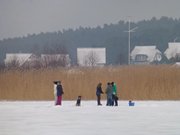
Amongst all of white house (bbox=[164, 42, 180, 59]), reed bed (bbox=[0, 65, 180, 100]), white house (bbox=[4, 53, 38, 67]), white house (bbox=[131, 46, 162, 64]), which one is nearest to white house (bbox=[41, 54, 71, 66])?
white house (bbox=[4, 53, 38, 67])

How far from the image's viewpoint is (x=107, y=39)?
99812 millimetres

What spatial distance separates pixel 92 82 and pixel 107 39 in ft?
226

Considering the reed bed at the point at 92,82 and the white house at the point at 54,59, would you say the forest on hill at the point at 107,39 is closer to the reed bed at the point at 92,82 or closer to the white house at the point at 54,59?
the white house at the point at 54,59

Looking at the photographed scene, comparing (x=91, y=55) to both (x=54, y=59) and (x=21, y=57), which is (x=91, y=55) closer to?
(x=21, y=57)

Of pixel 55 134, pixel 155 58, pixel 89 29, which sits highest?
pixel 89 29

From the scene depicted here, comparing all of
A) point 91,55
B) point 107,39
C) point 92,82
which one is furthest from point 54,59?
point 92,82

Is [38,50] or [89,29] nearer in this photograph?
[38,50]

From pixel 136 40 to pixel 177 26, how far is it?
60.6 ft

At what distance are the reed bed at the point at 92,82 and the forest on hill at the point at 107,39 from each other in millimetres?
45086

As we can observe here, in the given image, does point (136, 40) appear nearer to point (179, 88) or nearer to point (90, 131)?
point (179, 88)

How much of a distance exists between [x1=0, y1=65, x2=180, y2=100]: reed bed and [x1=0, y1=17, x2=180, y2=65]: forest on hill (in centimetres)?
4509

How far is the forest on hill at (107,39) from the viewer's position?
85.3 m

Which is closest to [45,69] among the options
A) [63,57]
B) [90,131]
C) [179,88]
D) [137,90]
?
[137,90]

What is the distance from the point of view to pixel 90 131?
44.6ft
